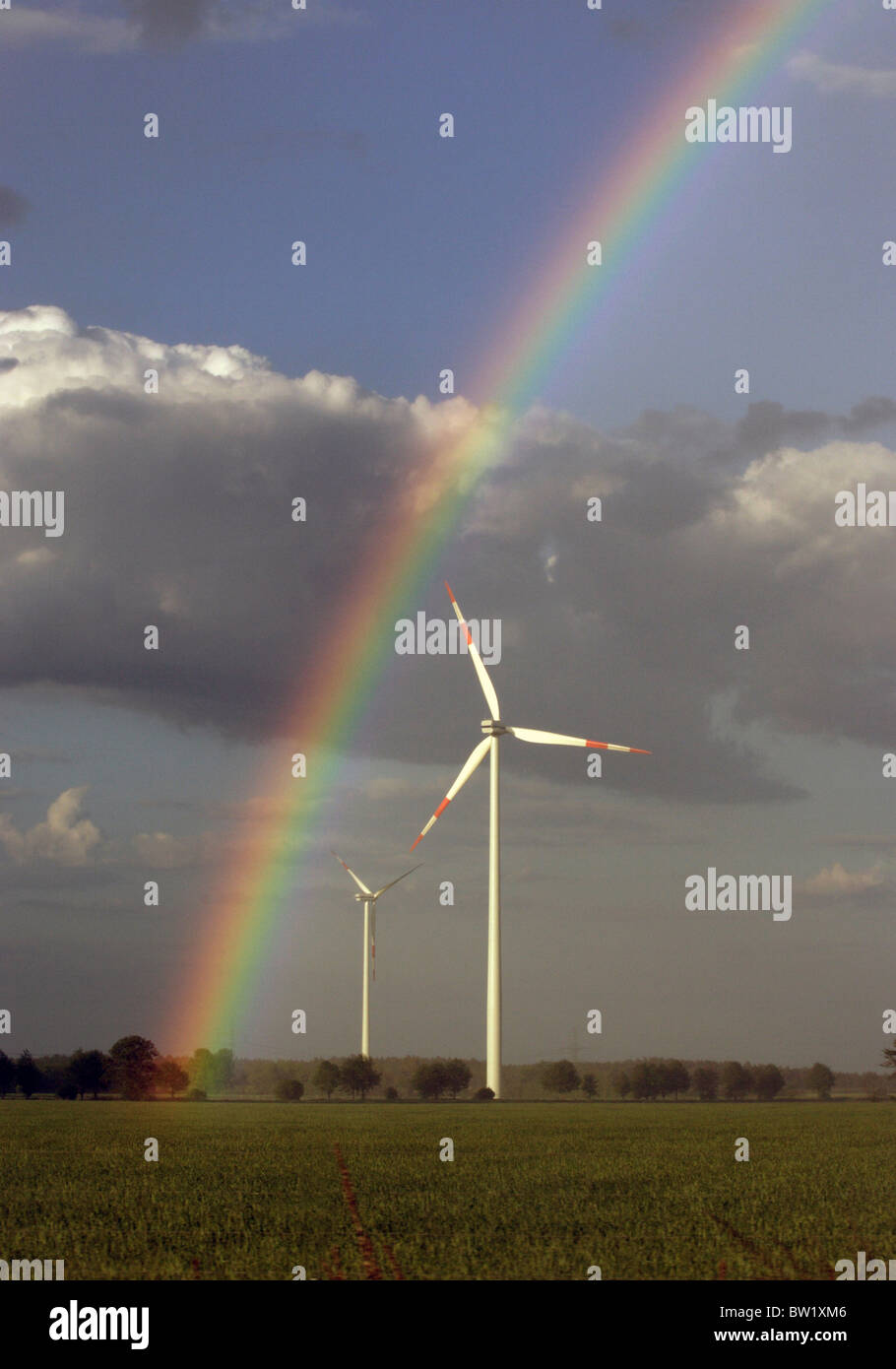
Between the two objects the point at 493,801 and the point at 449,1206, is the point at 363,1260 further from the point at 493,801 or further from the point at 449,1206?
the point at 493,801

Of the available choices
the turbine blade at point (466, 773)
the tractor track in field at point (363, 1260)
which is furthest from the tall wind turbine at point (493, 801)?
the tractor track in field at point (363, 1260)

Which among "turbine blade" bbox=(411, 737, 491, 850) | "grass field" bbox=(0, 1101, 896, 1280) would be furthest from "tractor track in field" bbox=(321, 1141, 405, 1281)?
"turbine blade" bbox=(411, 737, 491, 850)

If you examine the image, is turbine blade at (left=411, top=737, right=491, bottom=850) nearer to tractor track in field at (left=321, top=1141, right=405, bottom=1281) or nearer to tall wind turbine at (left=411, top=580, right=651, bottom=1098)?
tall wind turbine at (left=411, top=580, right=651, bottom=1098)

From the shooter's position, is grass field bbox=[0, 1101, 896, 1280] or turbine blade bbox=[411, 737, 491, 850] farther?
turbine blade bbox=[411, 737, 491, 850]

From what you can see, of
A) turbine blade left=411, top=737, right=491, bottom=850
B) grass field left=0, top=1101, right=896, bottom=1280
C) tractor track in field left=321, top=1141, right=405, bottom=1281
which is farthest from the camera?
turbine blade left=411, top=737, right=491, bottom=850

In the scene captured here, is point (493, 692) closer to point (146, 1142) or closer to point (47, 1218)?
point (146, 1142)

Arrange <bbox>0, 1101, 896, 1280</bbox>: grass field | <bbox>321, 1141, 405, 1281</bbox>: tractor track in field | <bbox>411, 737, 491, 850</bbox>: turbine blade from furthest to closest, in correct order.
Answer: <bbox>411, 737, 491, 850</bbox>: turbine blade → <bbox>0, 1101, 896, 1280</bbox>: grass field → <bbox>321, 1141, 405, 1281</bbox>: tractor track in field

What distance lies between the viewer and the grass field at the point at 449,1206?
3528 cm

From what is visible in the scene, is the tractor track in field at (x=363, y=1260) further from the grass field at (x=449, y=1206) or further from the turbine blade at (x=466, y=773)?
the turbine blade at (x=466, y=773)

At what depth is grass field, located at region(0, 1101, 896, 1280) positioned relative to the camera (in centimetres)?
3528

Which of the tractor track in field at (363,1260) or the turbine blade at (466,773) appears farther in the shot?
the turbine blade at (466,773)

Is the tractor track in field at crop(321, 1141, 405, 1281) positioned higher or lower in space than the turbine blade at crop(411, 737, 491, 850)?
lower
